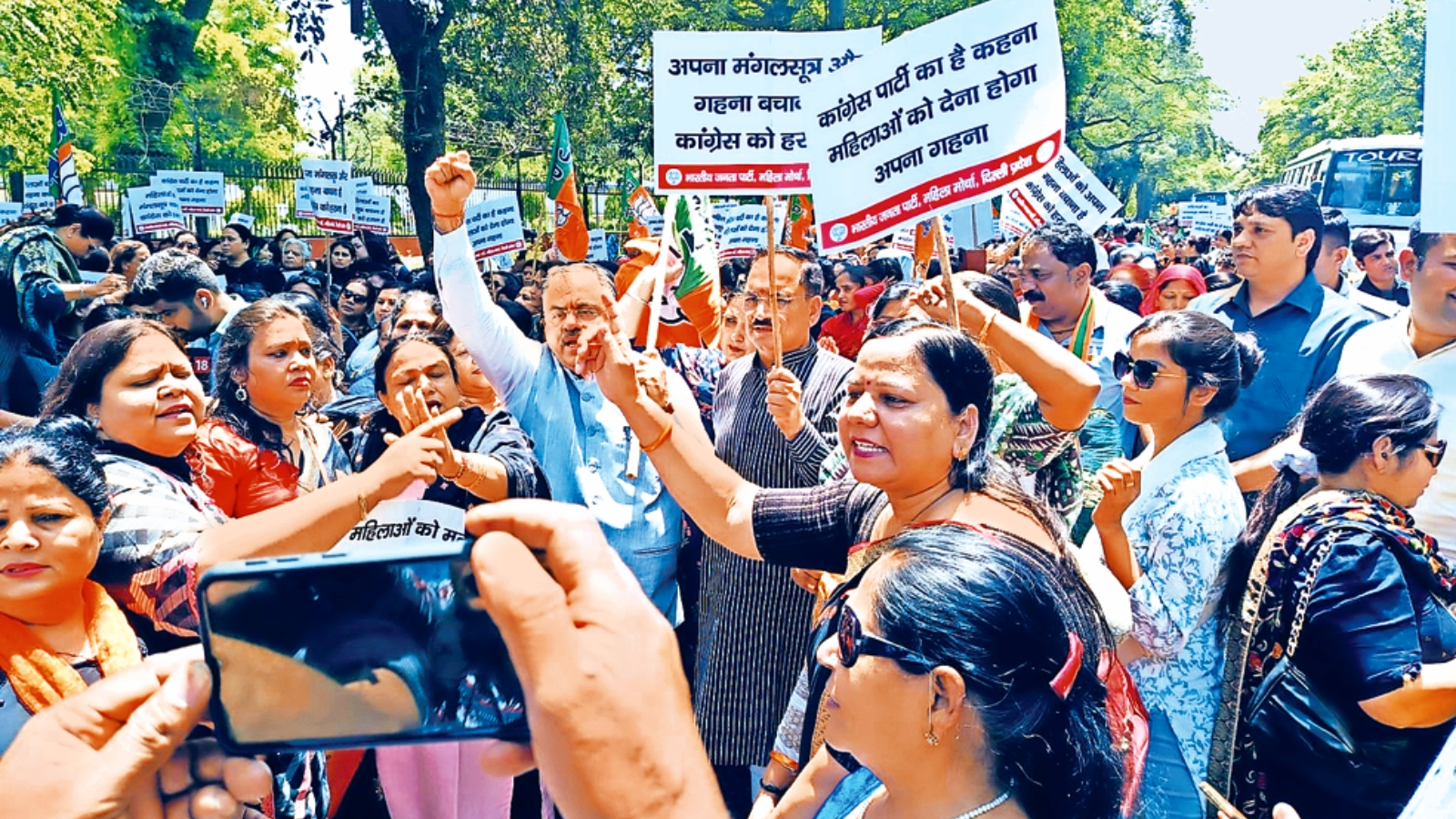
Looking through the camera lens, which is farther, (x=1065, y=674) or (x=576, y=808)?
(x=1065, y=674)

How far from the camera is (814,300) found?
4.51 metres

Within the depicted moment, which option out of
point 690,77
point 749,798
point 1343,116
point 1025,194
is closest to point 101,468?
point 749,798

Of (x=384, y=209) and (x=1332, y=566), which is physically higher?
(x=384, y=209)

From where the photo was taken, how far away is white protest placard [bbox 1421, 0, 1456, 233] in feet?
8.62

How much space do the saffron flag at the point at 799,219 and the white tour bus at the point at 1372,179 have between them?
605 inches

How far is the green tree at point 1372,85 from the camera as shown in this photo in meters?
48.4

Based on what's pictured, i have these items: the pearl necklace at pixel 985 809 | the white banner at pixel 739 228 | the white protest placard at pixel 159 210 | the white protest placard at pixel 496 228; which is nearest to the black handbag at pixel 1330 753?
the pearl necklace at pixel 985 809

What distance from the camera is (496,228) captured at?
962 cm

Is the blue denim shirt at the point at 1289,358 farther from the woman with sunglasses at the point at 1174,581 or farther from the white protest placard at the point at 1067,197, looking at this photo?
the woman with sunglasses at the point at 1174,581

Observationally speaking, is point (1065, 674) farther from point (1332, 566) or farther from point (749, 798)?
point (749, 798)

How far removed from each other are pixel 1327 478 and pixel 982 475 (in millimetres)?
738

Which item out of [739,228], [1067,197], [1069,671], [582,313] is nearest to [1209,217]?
[739,228]

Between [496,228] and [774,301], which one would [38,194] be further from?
[774,301]

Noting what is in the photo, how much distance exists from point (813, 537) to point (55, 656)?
56.8 inches
